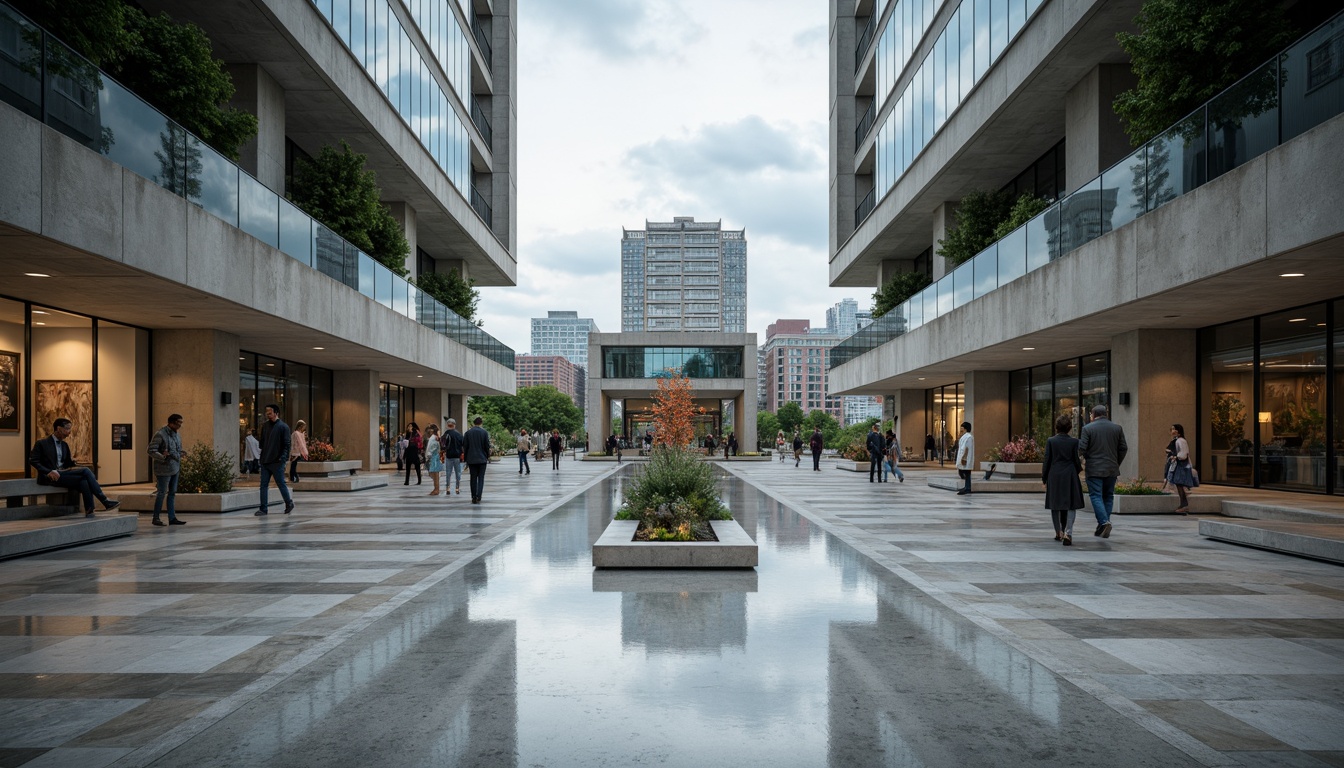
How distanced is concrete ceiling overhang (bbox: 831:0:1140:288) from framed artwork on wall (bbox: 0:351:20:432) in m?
22.5

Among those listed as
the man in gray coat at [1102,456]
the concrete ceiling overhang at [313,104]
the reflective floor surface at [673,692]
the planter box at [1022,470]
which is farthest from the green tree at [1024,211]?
the concrete ceiling overhang at [313,104]

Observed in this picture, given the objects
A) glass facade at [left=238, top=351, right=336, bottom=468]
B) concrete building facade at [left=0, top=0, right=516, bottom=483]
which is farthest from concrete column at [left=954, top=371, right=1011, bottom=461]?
glass facade at [left=238, top=351, right=336, bottom=468]

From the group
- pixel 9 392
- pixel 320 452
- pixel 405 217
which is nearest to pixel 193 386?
pixel 9 392

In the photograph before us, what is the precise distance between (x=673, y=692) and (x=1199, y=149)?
43.7 feet

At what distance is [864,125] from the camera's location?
42.9 m

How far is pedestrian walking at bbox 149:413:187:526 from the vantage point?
43.4ft

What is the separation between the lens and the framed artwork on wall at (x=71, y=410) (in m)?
16.4

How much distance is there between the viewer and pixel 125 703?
15.8 ft

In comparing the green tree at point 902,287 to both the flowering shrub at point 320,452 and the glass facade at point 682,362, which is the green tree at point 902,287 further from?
the glass facade at point 682,362

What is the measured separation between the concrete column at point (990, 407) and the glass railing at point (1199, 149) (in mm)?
8002

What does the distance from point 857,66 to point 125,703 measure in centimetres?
4562

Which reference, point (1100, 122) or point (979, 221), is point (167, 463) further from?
point (979, 221)

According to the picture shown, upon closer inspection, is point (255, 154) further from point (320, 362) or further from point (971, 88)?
point (971, 88)

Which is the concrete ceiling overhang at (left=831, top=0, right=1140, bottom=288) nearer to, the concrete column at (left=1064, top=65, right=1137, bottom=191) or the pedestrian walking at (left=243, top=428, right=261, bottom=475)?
the concrete column at (left=1064, top=65, right=1137, bottom=191)
